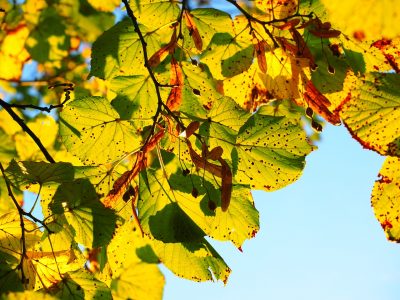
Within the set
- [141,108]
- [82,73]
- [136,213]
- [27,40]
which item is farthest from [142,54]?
[82,73]

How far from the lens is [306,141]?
972 mm

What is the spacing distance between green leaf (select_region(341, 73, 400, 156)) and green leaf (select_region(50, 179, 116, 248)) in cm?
57

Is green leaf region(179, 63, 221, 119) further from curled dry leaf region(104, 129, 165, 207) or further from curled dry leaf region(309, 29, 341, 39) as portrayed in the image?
curled dry leaf region(309, 29, 341, 39)

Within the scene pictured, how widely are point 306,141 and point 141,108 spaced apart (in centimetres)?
40

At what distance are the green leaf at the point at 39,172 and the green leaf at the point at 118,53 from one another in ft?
0.79

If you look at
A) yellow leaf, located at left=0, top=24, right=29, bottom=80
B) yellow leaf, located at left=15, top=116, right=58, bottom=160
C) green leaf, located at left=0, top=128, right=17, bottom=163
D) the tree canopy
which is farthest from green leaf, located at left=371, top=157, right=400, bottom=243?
yellow leaf, located at left=0, top=24, right=29, bottom=80

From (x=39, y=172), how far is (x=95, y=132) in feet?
0.52

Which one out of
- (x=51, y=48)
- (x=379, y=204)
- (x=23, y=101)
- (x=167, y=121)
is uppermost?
(x=23, y=101)

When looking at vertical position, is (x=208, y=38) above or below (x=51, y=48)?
below

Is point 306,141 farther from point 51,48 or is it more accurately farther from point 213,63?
point 51,48

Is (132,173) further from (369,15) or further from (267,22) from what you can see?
(369,15)

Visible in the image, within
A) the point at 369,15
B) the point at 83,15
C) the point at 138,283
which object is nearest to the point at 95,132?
the point at 138,283

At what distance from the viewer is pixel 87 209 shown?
1.02 metres

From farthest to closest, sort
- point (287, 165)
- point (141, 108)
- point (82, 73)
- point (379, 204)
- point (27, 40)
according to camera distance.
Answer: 1. point (82, 73)
2. point (27, 40)
3. point (141, 108)
4. point (287, 165)
5. point (379, 204)
